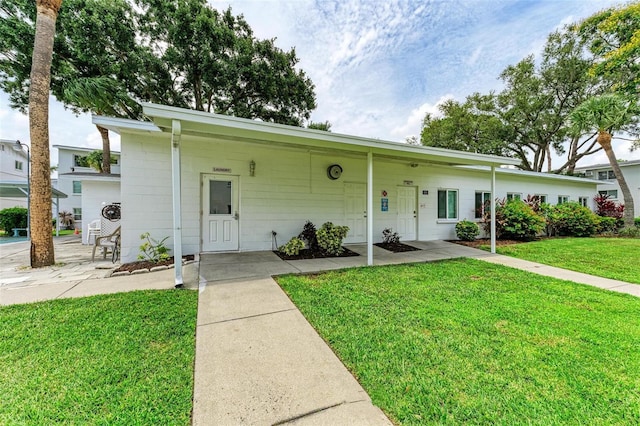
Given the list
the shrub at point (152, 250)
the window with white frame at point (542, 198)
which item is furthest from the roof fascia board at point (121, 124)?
the window with white frame at point (542, 198)

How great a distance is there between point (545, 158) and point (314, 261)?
24916 millimetres

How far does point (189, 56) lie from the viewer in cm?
972

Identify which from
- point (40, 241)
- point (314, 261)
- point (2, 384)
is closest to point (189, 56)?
point (40, 241)

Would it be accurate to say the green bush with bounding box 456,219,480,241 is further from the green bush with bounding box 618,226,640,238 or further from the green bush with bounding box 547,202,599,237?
the green bush with bounding box 618,226,640,238

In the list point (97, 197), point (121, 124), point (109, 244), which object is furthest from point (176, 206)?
point (97, 197)

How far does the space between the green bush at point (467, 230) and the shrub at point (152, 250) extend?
9736mm

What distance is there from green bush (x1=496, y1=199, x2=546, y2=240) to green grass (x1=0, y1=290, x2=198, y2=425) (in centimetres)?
1090

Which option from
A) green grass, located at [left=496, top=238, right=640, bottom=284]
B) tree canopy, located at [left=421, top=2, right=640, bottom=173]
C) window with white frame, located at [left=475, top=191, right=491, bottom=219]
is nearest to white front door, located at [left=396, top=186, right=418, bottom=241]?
green grass, located at [left=496, top=238, right=640, bottom=284]

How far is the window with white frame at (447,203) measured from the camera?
9.78m

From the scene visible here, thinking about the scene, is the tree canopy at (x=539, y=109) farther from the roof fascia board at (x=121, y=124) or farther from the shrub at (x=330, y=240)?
the roof fascia board at (x=121, y=124)

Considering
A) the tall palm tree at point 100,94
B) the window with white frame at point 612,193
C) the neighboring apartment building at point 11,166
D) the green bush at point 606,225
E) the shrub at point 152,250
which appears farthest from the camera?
the window with white frame at point 612,193

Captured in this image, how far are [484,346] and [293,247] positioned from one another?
15.5 ft

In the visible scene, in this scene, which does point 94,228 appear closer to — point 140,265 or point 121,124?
point 140,265

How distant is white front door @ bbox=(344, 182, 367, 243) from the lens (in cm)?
816
